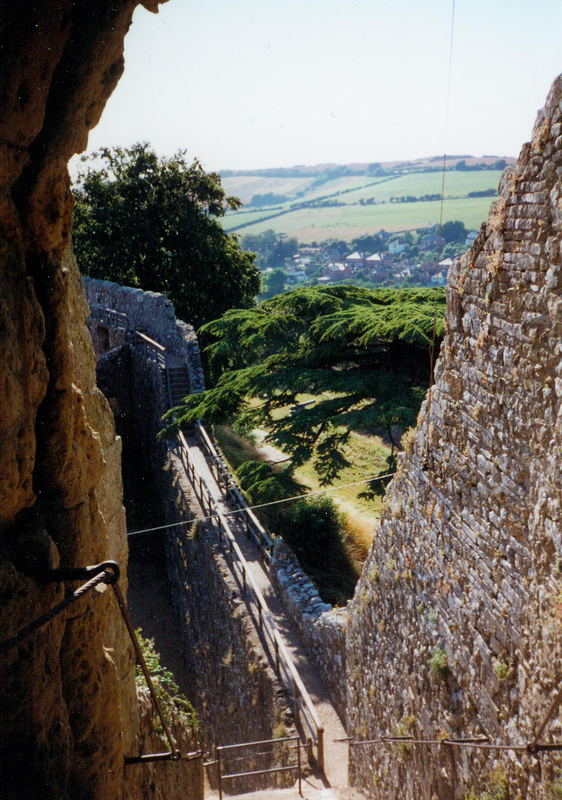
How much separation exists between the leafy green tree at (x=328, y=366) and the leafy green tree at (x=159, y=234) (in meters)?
8.09

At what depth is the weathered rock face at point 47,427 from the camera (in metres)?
3.08

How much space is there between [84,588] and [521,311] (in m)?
3.07

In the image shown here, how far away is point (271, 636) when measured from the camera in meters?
9.62

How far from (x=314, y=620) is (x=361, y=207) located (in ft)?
335

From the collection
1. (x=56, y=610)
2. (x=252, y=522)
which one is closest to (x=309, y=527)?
(x=252, y=522)

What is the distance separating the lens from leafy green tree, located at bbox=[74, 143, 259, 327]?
76.9 ft

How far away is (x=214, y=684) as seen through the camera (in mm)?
11172

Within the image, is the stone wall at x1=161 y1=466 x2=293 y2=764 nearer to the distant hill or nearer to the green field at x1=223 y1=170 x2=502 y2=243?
the green field at x1=223 y1=170 x2=502 y2=243

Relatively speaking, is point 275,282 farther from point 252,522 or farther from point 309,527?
point 252,522

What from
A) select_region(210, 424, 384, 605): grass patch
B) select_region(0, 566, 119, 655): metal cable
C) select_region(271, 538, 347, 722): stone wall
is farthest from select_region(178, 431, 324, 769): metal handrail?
select_region(0, 566, 119, 655): metal cable

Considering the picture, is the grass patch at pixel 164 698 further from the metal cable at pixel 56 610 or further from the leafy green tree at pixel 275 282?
the leafy green tree at pixel 275 282

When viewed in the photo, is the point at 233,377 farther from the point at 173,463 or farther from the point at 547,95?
the point at 547,95

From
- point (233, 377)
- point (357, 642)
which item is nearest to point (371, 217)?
point (233, 377)

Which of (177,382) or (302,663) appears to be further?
(177,382)
